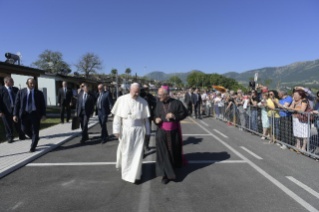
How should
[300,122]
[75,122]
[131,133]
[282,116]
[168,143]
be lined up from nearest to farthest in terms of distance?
[131,133] → [168,143] → [300,122] → [282,116] → [75,122]

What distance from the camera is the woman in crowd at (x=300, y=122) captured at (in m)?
6.14

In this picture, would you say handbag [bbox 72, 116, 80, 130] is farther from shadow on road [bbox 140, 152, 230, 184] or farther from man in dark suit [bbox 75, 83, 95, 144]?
shadow on road [bbox 140, 152, 230, 184]

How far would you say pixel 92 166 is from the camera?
207 inches

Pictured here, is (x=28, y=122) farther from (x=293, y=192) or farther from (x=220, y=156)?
(x=293, y=192)

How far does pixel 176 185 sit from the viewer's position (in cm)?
416

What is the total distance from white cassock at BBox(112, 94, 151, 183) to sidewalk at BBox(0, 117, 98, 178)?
2.54 m

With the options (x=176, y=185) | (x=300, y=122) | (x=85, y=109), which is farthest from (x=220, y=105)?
(x=176, y=185)

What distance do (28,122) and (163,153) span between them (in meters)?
4.16

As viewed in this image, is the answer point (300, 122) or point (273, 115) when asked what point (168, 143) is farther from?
point (273, 115)

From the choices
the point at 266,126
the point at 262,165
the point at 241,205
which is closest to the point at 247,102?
the point at 266,126

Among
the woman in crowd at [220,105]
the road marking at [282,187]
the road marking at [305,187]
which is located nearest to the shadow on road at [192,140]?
the road marking at [282,187]

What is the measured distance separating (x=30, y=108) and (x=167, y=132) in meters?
3.98

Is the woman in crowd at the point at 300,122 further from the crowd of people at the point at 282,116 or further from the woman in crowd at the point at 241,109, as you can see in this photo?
the woman in crowd at the point at 241,109

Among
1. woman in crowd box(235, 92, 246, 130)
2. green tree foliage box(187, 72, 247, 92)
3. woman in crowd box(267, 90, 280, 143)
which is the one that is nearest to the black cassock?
woman in crowd box(267, 90, 280, 143)
